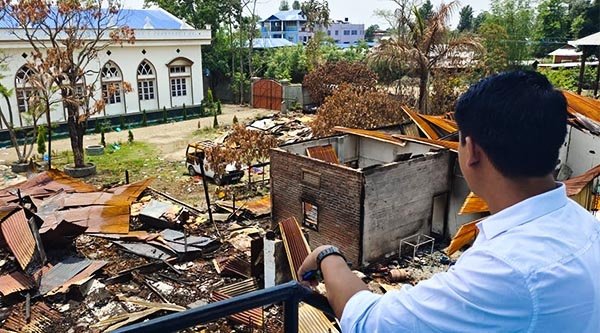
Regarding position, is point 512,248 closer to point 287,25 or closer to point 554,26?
point 554,26

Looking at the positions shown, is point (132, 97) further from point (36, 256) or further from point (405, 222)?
point (405, 222)

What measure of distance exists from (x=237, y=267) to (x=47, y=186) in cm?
635

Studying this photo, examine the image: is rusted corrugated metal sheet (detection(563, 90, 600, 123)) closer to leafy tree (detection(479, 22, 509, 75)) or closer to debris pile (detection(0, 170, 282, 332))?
debris pile (detection(0, 170, 282, 332))

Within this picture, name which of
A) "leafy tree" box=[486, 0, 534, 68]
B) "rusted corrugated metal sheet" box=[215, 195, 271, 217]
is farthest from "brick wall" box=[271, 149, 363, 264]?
"leafy tree" box=[486, 0, 534, 68]

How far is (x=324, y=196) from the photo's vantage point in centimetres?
1096

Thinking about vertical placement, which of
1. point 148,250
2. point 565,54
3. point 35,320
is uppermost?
point 565,54

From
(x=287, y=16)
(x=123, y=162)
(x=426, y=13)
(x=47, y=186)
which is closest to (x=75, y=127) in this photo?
(x=123, y=162)

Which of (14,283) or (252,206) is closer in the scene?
(14,283)

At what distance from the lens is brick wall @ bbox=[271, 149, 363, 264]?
1036 cm

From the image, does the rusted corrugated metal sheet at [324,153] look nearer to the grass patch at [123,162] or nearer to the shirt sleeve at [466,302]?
the grass patch at [123,162]

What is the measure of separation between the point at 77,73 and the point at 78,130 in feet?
6.65

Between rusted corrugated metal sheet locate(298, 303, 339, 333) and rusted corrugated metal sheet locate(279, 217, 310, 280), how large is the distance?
1235 mm

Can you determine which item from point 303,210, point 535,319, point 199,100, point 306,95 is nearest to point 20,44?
point 199,100

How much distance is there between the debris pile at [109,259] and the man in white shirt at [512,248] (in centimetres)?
676
